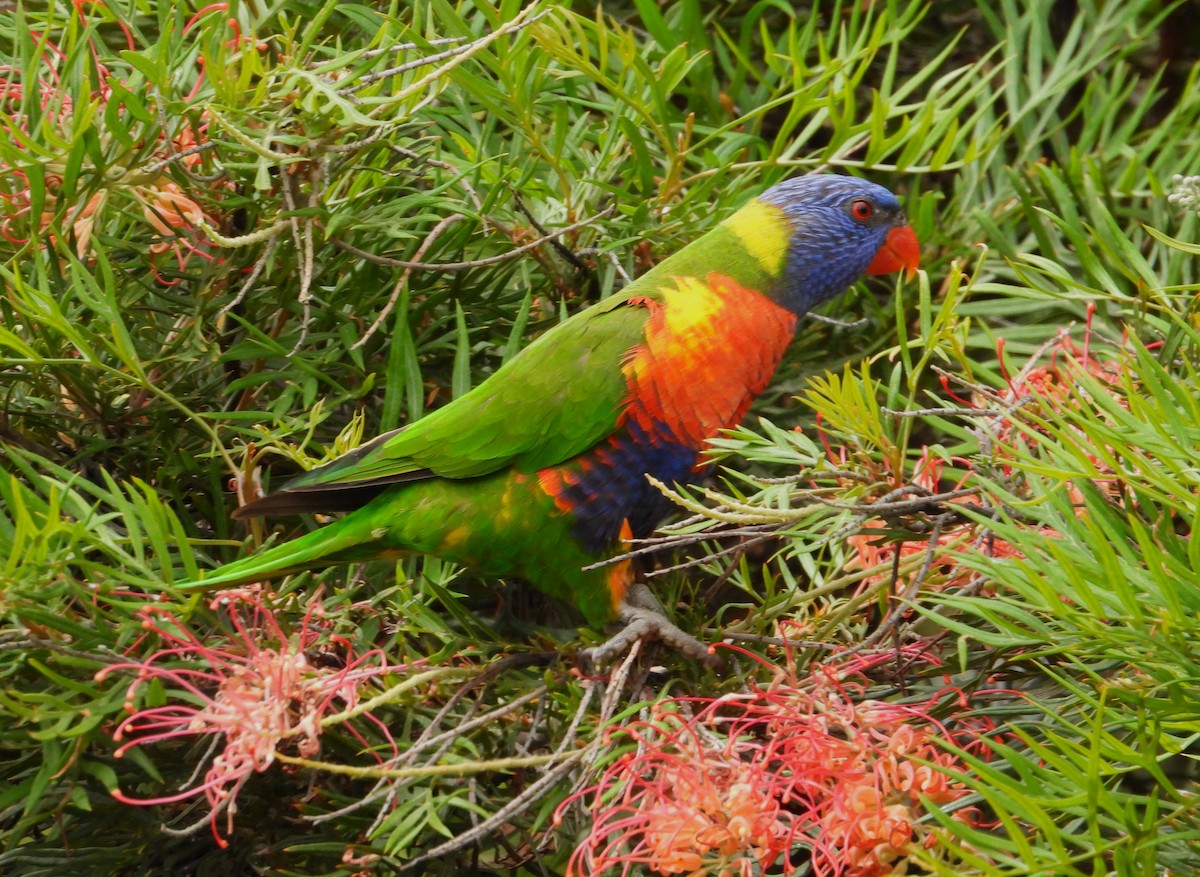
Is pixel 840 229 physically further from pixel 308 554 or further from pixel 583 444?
pixel 308 554

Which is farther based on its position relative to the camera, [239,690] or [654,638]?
[654,638]

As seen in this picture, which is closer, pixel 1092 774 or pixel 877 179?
pixel 1092 774

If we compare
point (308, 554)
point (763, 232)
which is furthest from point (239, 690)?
point (763, 232)

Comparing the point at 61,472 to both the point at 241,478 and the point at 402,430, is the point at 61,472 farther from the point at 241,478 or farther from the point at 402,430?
the point at 402,430

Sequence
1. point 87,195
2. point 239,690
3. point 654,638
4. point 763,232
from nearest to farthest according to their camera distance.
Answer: point 239,690 → point 87,195 → point 654,638 → point 763,232

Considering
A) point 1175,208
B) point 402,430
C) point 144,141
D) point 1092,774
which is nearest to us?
point 1092,774

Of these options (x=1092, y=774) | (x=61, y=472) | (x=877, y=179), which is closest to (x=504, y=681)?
(x=61, y=472)

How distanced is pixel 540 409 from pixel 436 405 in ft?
0.53

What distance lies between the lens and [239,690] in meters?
0.99

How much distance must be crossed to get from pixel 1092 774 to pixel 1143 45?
161 centimetres

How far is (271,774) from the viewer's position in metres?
1.11

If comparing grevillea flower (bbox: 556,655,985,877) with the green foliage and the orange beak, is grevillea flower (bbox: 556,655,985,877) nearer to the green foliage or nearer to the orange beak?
the green foliage

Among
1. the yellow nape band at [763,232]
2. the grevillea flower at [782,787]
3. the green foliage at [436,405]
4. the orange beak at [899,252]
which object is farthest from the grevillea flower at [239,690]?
the orange beak at [899,252]

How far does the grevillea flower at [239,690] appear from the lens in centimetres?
96
